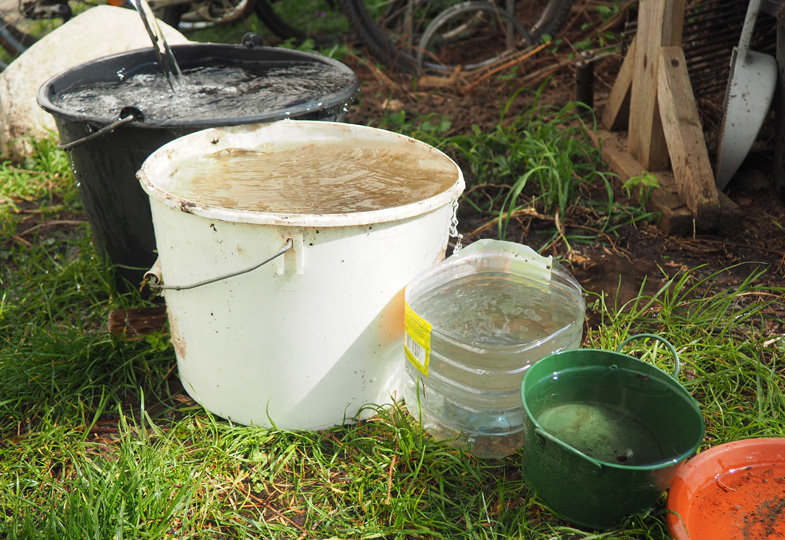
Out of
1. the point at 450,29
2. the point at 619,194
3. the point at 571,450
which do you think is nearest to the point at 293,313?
the point at 571,450

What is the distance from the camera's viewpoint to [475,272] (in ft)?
7.45

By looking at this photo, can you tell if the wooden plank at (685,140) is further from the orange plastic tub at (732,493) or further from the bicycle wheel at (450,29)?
the bicycle wheel at (450,29)

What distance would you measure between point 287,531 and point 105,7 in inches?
141

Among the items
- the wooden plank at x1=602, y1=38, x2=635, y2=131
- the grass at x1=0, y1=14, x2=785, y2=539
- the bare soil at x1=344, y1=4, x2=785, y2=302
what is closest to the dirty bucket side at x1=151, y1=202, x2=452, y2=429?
the grass at x1=0, y1=14, x2=785, y2=539

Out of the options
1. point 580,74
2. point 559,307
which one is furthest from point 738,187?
point 559,307

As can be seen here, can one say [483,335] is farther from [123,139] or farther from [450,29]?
[450,29]

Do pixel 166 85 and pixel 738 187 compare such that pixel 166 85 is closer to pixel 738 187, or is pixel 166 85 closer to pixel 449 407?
pixel 449 407

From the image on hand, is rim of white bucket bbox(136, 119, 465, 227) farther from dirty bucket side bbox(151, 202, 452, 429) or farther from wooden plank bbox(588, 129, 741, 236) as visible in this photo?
wooden plank bbox(588, 129, 741, 236)

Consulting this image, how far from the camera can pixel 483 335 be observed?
2.15 m

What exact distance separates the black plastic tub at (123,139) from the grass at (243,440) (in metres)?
0.21

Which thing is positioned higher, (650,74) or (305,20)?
(650,74)

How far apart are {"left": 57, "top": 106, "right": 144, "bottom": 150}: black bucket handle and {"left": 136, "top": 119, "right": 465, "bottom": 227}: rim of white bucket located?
201mm

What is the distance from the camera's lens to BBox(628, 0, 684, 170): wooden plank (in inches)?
121

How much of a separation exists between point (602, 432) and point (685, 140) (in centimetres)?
158
